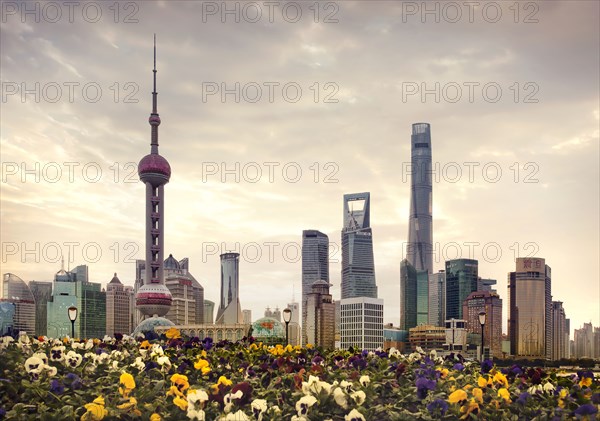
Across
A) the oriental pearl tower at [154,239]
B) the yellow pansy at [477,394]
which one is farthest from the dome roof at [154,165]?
the yellow pansy at [477,394]

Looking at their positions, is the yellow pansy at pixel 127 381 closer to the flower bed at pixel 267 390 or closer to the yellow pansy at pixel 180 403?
the flower bed at pixel 267 390

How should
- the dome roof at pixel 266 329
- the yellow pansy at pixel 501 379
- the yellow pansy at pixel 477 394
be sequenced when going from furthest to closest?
1. the dome roof at pixel 266 329
2. the yellow pansy at pixel 501 379
3. the yellow pansy at pixel 477 394

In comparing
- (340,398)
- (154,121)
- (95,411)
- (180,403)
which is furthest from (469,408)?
(154,121)

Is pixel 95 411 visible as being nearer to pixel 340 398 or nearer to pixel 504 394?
pixel 340 398

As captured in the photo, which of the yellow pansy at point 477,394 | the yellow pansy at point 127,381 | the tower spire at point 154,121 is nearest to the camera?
the yellow pansy at point 127,381

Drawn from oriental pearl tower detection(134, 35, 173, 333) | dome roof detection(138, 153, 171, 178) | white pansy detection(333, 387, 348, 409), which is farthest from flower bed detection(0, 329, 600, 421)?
dome roof detection(138, 153, 171, 178)

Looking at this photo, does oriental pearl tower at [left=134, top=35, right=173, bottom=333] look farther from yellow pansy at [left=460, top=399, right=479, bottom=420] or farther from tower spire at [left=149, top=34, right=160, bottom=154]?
yellow pansy at [left=460, top=399, right=479, bottom=420]
